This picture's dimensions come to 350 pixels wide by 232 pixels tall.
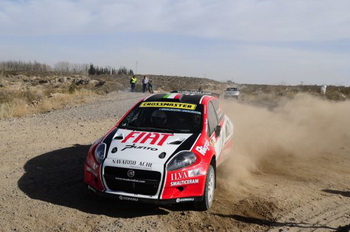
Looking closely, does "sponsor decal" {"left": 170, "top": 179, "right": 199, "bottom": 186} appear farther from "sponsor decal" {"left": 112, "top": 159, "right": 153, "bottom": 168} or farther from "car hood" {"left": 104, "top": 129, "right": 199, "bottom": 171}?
"sponsor decal" {"left": 112, "top": 159, "right": 153, "bottom": 168}

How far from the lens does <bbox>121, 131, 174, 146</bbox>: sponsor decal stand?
205 inches

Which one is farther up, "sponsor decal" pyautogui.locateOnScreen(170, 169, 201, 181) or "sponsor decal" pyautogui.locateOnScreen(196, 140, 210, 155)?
"sponsor decal" pyautogui.locateOnScreen(196, 140, 210, 155)

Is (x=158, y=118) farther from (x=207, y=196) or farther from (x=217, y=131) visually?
(x=207, y=196)

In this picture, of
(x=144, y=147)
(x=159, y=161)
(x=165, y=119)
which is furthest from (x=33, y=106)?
(x=159, y=161)

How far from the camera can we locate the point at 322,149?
10789 millimetres

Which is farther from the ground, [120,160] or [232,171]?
[120,160]

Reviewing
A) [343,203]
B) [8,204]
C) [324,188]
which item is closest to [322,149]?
[324,188]

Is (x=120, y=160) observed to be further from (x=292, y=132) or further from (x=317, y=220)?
(x=292, y=132)

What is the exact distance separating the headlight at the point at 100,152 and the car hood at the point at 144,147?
0.08 m

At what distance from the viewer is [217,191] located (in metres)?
6.11

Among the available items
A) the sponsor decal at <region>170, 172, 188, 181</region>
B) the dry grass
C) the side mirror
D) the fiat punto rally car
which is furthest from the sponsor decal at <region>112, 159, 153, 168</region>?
the dry grass

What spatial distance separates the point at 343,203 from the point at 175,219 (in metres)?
2.94

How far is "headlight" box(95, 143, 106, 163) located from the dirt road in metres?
0.71

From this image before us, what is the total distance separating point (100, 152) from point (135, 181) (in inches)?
29.6
